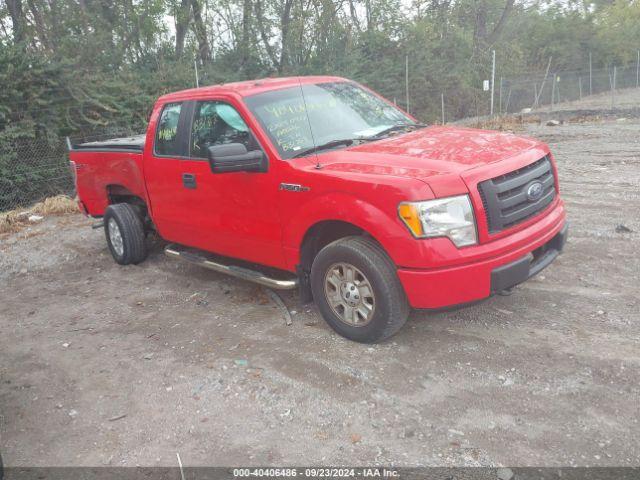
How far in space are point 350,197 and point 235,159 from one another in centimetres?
98

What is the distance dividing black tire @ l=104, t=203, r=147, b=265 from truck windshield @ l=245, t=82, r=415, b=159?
246 cm

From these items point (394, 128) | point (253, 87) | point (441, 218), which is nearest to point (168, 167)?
point (253, 87)

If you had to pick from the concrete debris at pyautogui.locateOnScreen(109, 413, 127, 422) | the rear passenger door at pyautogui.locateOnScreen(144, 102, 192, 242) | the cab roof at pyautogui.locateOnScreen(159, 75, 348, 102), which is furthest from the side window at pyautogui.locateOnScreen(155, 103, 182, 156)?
the concrete debris at pyautogui.locateOnScreen(109, 413, 127, 422)

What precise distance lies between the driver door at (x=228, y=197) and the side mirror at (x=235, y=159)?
0.29ft

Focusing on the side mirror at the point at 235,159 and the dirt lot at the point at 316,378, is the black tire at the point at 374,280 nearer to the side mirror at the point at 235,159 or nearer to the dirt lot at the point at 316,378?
the dirt lot at the point at 316,378

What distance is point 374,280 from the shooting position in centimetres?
381

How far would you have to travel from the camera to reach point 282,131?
4539 millimetres

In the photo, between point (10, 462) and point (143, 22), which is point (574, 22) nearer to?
point (143, 22)


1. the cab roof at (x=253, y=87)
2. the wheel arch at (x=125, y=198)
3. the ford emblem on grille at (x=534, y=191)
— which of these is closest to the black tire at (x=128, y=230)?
the wheel arch at (x=125, y=198)

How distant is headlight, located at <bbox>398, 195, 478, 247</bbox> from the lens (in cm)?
354

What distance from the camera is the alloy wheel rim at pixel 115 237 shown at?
21.5 feet

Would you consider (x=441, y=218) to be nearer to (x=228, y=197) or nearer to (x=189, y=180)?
(x=228, y=197)

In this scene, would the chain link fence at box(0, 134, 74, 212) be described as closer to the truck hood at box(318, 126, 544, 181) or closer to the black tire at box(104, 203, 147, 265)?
the black tire at box(104, 203, 147, 265)

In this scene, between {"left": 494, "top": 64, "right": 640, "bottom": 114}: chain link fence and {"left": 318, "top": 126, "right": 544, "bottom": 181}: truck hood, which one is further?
{"left": 494, "top": 64, "right": 640, "bottom": 114}: chain link fence
